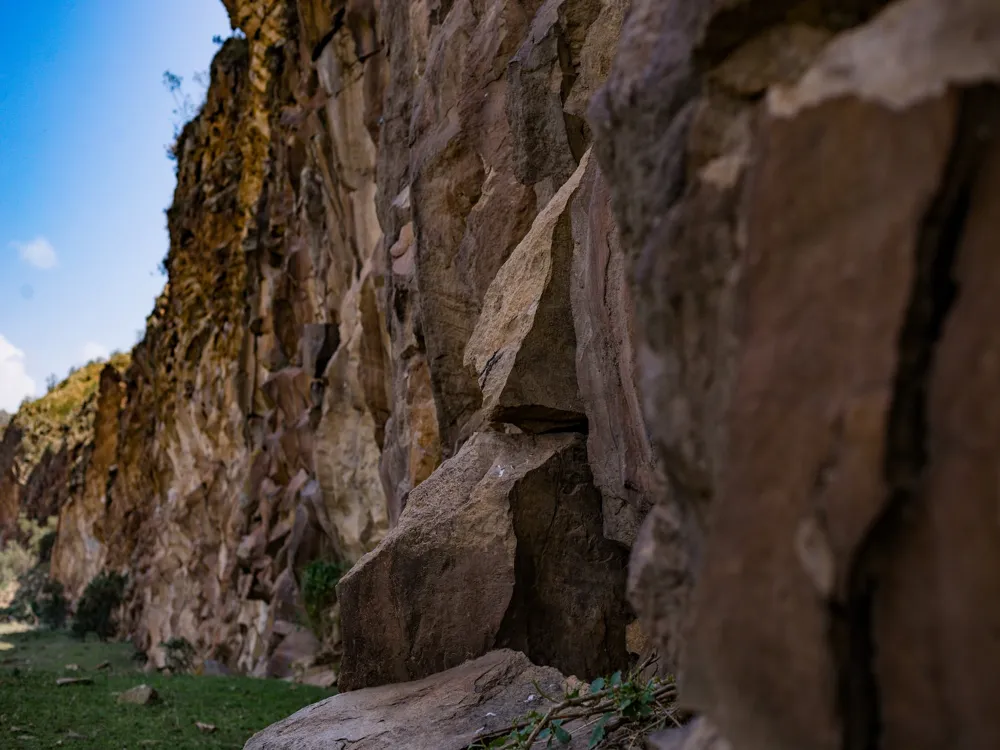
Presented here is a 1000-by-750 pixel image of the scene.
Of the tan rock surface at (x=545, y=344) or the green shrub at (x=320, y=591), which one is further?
the green shrub at (x=320, y=591)

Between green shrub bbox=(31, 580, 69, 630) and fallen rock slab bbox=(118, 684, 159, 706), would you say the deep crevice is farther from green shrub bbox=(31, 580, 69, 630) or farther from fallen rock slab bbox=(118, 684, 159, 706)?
green shrub bbox=(31, 580, 69, 630)

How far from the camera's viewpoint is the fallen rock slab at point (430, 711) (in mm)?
3420

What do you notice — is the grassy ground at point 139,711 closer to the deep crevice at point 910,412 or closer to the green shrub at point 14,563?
the deep crevice at point 910,412

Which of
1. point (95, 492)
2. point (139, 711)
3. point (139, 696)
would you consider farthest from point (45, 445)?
point (139, 711)

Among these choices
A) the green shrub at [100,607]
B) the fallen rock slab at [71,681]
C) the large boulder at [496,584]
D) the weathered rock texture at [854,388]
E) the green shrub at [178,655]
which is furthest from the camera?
the green shrub at [100,607]

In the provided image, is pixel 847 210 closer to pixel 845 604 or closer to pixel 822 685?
pixel 845 604

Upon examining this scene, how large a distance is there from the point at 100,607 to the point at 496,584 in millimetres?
29320

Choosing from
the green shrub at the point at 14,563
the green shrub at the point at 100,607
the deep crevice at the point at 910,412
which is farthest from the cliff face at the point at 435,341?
the green shrub at the point at 14,563

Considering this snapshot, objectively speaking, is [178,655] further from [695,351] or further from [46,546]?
Answer: [46,546]

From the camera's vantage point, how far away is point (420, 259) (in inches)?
254

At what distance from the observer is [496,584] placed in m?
4.21

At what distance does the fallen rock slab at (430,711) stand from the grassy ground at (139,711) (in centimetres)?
354

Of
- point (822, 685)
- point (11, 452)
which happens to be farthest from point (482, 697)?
point (11, 452)

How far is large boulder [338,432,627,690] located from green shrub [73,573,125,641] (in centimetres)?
2712
